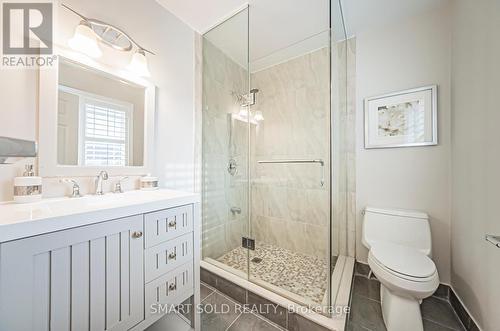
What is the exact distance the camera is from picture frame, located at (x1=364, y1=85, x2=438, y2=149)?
59.4 inches

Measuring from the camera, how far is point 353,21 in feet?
5.59

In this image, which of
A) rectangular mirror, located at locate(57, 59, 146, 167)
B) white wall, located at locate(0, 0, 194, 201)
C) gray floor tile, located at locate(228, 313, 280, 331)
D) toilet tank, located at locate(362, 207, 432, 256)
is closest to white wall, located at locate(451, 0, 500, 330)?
toilet tank, located at locate(362, 207, 432, 256)

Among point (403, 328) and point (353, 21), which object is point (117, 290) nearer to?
point (403, 328)

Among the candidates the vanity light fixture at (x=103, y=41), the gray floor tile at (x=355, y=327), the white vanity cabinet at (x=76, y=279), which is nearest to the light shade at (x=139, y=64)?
the vanity light fixture at (x=103, y=41)

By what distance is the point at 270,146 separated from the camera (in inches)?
89.4

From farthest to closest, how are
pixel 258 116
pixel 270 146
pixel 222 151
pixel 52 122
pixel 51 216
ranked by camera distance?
pixel 270 146 → pixel 258 116 → pixel 222 151 → pixel 52 122 → pixel 51 216

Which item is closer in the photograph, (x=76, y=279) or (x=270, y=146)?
(x=76, y=279)

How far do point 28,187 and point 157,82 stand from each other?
3.41 ft

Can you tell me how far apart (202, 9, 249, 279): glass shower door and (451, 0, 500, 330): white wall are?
161cm

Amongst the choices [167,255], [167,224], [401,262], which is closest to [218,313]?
[167,255]

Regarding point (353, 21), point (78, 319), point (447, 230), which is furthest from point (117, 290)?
point (353, 21)

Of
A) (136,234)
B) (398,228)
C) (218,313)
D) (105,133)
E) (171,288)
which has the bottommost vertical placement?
(218,313)

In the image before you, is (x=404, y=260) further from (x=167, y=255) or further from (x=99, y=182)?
(x=99, y=182)

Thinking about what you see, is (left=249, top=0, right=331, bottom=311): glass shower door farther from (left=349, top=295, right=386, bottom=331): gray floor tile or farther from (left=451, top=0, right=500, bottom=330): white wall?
(left=451, top=0, right=500, bottom=330): white wall
